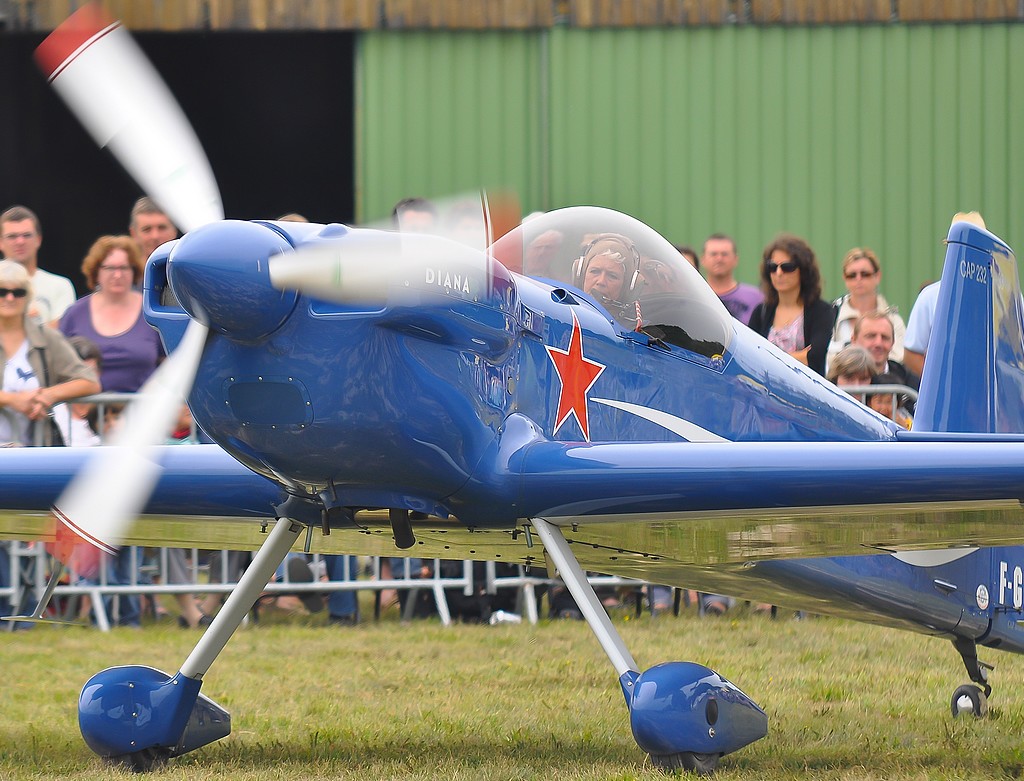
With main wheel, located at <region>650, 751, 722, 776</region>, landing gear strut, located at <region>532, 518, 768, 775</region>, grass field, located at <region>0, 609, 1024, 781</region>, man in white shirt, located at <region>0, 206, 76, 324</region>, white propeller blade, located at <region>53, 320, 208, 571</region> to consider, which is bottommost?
grass field, located at <region>0, 609, 1024, 781</region>

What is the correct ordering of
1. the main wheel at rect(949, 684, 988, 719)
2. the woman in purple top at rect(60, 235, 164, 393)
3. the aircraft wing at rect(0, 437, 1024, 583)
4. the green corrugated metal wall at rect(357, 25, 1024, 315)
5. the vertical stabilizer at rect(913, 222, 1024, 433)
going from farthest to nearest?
the green corrugated metal wall at rect(357, 25, 1024, 315)
the woman in purple top at rect(60, 235, 164, 393)
the vertical stabilizer at rect(913, 222, 1024, 433)
the main wheel at rect(949, 684, 988, 719)
the aircraft wing at rect(0, 437, 1024, 583)

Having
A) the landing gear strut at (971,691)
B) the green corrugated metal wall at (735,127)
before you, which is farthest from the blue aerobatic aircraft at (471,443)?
the green corrugated metal wall at (735,127)

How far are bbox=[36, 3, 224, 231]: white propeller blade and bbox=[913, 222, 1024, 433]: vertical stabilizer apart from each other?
11.4 feet

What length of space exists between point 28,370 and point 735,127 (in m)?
7.89

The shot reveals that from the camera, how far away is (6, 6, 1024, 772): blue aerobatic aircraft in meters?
4.53

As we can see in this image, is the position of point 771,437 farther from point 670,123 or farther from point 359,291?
point 670,123

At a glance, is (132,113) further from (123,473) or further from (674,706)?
(674,706)

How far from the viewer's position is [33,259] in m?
10.0

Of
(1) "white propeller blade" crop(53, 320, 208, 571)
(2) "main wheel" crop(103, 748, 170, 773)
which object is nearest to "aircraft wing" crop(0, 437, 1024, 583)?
(1) "white propeller blade" crop(53, 320, 208, 571)

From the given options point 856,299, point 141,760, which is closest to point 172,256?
point 141,760

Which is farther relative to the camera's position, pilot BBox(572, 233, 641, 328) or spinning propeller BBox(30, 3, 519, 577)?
pilot BBox(572, 233, 641, 328)

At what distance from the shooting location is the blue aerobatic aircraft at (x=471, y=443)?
14.9 ft

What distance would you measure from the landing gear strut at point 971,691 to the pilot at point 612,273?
235 cm

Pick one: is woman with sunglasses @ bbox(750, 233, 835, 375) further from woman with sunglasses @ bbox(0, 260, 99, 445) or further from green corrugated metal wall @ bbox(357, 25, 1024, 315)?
green corrugated metal wall @ bbox(357, 25, 1024, 315)
